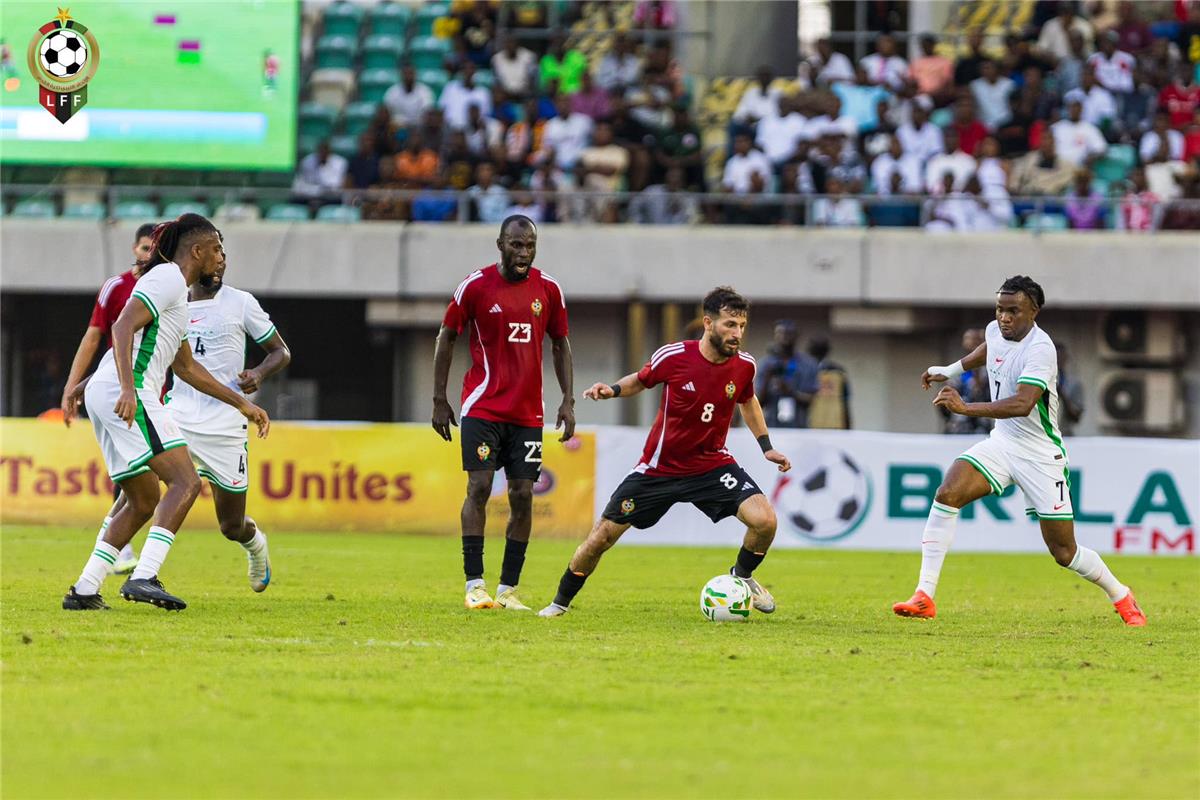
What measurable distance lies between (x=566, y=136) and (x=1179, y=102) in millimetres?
8151

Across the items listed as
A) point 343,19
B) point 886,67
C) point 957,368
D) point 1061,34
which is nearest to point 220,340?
point 957,368

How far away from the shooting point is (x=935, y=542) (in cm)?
1132

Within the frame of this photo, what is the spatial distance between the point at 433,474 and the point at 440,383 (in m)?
9.17

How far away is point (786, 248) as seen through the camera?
2503cm

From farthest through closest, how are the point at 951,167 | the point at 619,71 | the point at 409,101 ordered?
the point at 409,101
the point at 619,71
the point at 951,167

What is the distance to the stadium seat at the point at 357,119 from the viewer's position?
28.2 m

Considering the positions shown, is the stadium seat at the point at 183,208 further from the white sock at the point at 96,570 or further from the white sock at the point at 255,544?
the white sock at the point at 96,570

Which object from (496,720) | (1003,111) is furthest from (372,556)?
(1003,111)

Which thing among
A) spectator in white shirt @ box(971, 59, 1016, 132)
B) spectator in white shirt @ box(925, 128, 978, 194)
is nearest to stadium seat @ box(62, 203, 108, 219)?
spectator in white shirt @ box(925, 128, 978, 194)

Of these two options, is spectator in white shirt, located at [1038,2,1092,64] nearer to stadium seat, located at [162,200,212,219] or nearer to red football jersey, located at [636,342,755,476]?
stadium seat, located at [162,200,212,219]

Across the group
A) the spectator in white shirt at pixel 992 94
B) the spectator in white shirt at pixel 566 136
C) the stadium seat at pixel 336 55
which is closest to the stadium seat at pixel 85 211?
the stadium seat at pixel 336 55

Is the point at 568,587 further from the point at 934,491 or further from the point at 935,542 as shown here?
the point at 934,491

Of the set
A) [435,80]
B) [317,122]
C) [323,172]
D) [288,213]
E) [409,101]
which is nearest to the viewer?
[288,213]

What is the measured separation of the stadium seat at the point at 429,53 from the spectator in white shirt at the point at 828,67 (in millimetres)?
5963
